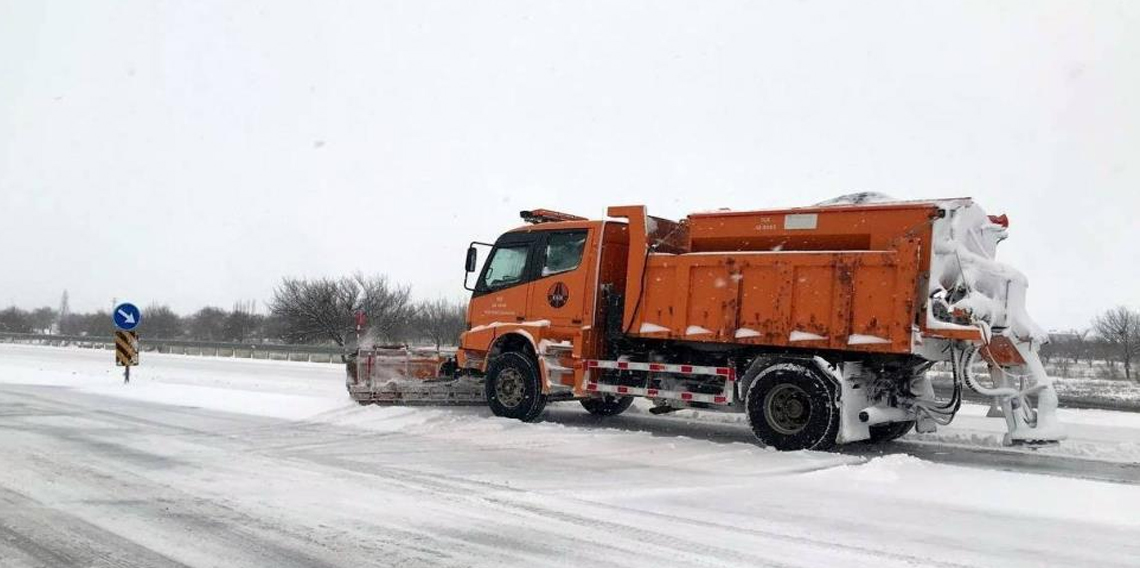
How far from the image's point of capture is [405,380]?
1261cm

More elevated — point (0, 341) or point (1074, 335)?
point (1074, 335)

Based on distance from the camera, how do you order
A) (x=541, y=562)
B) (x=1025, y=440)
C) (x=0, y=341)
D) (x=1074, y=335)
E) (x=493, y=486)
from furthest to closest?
(x=0, y=341) < (x=1074, y=335) < (x=1025, y=440) < (x=493, y=486) < (x=541, y=562)

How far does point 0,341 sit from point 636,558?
202ft

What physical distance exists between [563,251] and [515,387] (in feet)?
6.42

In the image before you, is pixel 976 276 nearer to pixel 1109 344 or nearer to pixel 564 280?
pixel 564 280

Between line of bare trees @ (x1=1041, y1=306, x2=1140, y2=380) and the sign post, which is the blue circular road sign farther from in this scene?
line of bare trees @ (x1=1041, y1=306, x2=1140, y2=380)

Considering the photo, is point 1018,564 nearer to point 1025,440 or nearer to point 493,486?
point 493,486

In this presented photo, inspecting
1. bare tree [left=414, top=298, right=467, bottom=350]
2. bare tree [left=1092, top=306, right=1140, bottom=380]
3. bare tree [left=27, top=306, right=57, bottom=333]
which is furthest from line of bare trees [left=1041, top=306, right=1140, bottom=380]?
bare tree [left=27, top=306, right=57, bottom=333]

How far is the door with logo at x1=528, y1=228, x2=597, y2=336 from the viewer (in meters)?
10.9

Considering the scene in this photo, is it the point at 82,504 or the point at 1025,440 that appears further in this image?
the point at 1025,440

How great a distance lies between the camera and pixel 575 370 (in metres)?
10.8

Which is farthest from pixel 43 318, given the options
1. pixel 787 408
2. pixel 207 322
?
pixel 787 408

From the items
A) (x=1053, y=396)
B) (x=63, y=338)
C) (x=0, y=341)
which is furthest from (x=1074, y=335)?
(x=0, y=341)

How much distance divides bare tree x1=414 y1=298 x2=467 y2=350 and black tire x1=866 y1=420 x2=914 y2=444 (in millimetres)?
28051
